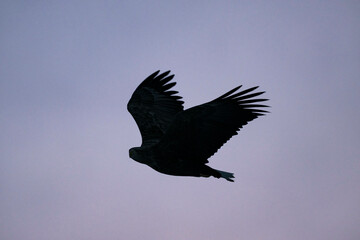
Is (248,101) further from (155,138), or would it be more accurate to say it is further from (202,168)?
(155,138)

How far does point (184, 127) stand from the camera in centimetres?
566

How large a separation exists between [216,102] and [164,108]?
2.11 m

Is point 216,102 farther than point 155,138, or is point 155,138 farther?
point 155,138

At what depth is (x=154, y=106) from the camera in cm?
772

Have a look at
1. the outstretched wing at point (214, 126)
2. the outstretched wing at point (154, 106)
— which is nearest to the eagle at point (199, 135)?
the outstretched wing at point (214, 126)

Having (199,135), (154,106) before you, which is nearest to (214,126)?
(199,135)

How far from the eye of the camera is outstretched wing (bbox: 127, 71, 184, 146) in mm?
7275

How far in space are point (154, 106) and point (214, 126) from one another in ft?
7.12

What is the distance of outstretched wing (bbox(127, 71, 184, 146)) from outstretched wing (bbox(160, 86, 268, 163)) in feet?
4.19

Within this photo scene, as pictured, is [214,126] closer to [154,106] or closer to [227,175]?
[227,175]

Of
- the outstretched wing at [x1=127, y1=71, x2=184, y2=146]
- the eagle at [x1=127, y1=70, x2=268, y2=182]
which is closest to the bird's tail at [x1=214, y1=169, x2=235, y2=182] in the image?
the eagle at [x1=127, y1=70, x2=268, y2=182]

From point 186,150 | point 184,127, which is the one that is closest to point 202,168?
point 186,150

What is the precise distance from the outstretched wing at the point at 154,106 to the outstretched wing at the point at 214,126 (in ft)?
4.19

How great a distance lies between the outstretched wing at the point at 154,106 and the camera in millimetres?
7275
